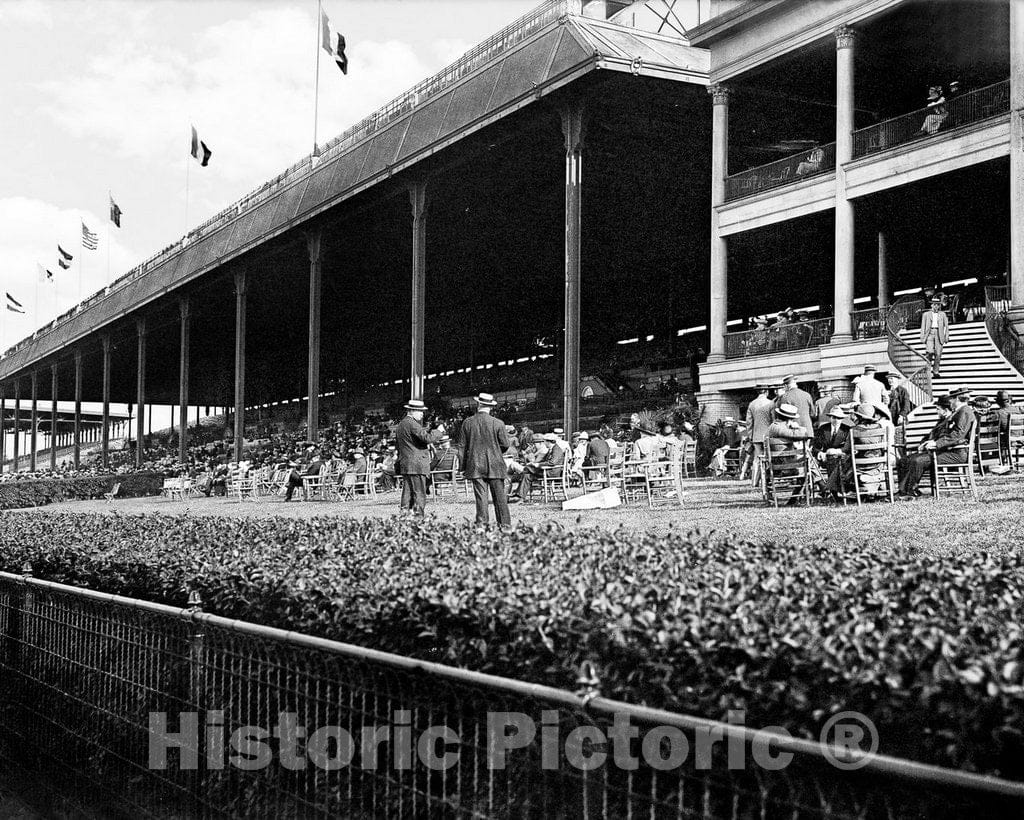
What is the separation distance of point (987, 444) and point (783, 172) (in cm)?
1310

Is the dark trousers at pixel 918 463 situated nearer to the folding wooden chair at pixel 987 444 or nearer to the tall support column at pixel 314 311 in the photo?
the folding wooden chair at pixel 987 444

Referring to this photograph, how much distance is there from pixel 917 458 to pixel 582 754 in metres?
11.0

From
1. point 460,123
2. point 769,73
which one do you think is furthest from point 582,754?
point 769,73

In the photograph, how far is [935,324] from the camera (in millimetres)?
19453

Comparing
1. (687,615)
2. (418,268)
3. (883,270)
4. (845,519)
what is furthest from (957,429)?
(883,270)

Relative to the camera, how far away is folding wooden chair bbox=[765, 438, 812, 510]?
12.9 meters

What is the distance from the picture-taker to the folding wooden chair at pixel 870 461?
40.3ft

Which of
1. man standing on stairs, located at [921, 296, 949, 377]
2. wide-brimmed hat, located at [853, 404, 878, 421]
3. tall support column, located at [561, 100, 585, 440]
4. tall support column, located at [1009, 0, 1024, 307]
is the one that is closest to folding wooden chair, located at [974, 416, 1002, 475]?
wide-brimmed hat, located at [853, 404, 878, 421]

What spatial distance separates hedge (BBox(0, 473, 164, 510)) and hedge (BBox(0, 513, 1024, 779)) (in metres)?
25.2

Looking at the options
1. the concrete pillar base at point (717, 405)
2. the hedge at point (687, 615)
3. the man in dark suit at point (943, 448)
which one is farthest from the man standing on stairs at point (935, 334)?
the hedge at point (687, 615)

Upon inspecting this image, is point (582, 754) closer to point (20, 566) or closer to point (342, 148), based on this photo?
point (20, 566)

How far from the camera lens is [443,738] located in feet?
11.2

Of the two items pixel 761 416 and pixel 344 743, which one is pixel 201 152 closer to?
pixel 761 416

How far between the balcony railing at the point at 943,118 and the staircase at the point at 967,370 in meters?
4.32
